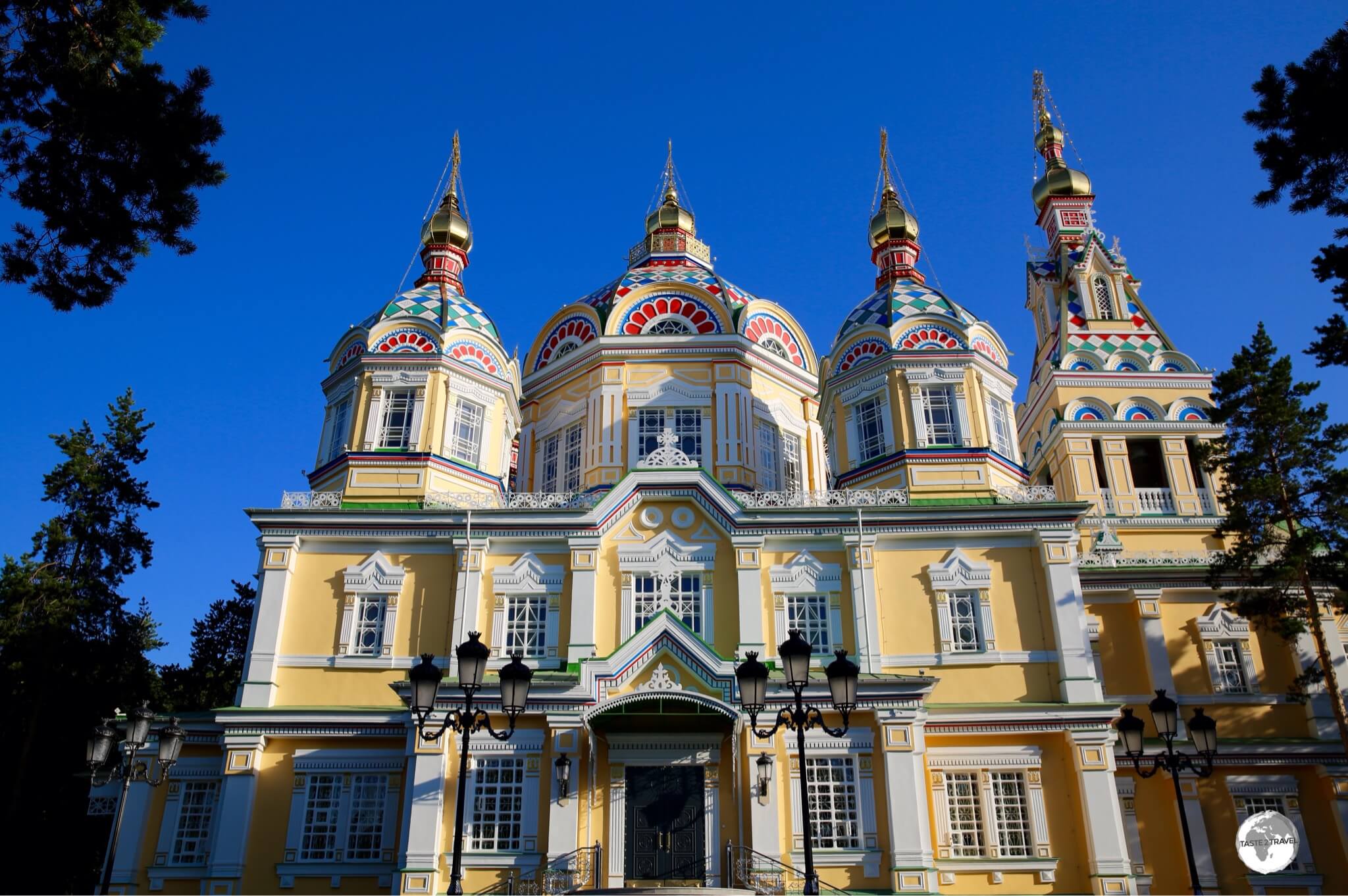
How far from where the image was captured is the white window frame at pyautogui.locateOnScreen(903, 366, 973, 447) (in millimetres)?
25406

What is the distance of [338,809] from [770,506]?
11.8 metres

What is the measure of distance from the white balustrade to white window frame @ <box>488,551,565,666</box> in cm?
1817

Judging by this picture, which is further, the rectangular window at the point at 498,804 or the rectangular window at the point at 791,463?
the rectangular window at the point at 791,463

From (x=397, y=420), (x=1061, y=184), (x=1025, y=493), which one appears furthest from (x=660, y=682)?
(x=1061, y=184)

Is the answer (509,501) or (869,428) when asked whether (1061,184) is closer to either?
(869,428)

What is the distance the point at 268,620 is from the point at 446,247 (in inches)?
558

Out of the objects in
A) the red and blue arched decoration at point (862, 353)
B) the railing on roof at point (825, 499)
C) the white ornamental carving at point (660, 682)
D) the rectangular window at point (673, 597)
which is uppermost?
the red and blue arched decoration at point (862, 353)

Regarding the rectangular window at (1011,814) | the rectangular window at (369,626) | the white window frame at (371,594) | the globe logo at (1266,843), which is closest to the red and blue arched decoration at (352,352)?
the white window frame at (371,594)

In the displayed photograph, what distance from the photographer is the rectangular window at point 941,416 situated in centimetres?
2550

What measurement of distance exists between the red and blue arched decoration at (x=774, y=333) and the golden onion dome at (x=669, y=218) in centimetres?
607

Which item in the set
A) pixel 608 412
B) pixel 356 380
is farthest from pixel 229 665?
pixel 608 412

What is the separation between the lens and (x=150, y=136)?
9484 millimetres

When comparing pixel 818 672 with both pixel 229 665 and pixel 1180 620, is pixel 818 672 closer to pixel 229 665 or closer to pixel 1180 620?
pixel 1180 620

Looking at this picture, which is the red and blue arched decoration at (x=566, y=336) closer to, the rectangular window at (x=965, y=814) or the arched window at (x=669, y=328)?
the arched window at (x=669, y=328)
